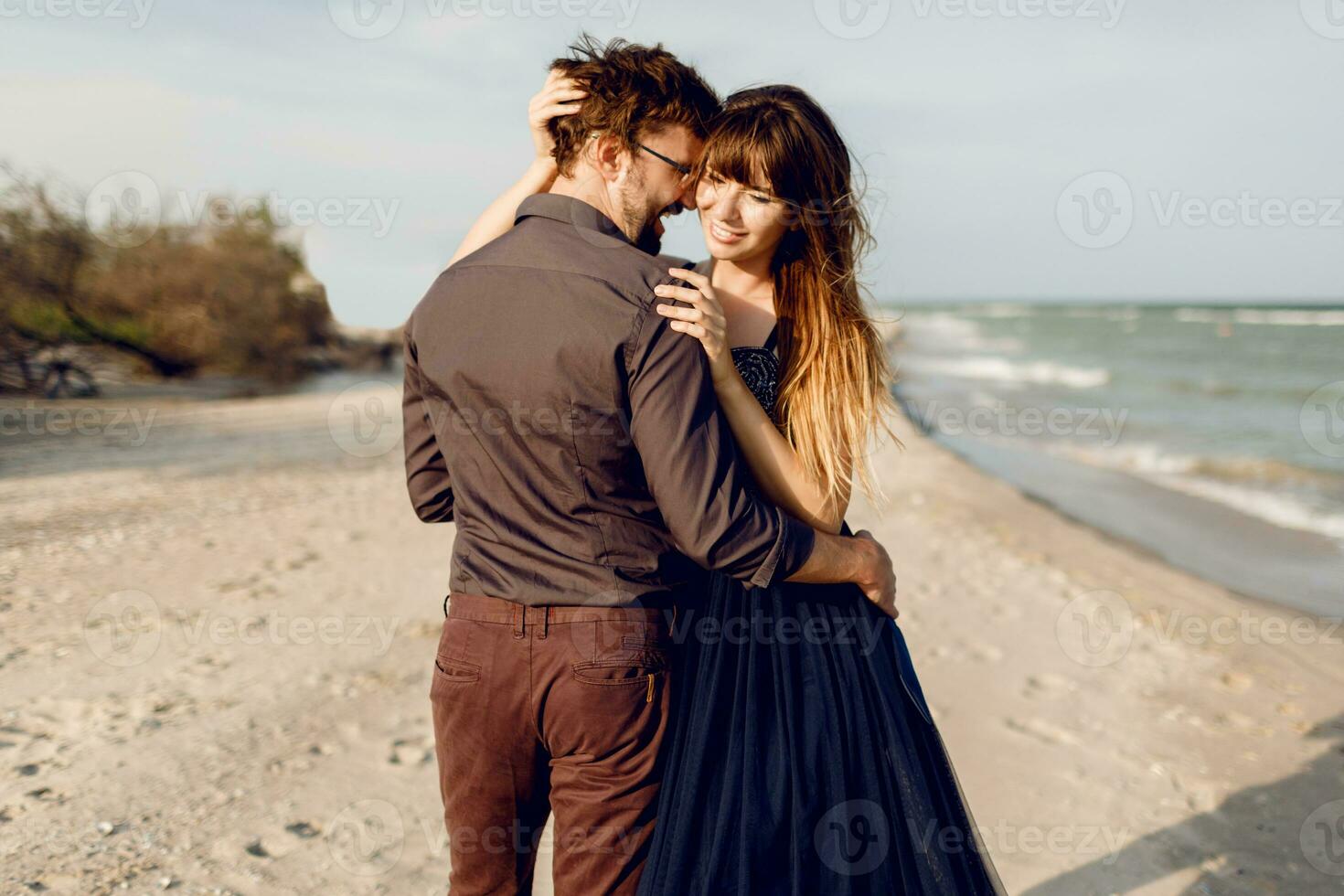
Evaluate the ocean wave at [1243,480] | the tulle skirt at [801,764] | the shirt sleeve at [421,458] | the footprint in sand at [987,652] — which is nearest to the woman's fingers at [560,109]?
the shirt sleeve at [421,458]

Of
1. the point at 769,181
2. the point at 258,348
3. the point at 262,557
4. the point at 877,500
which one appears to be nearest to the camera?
the point at 769,181

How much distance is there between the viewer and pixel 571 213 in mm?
1744

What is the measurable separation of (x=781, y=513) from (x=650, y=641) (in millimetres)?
329

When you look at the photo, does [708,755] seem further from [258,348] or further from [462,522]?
[258,348]

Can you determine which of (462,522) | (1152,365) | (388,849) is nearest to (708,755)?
(462,522)

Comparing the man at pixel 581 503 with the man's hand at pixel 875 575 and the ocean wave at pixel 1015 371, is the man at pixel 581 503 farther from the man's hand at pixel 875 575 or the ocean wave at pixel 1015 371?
the ocean wave at pixel 1015 371

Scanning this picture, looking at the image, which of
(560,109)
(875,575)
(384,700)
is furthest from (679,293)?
(384,700)

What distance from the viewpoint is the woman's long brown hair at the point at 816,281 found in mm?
1951

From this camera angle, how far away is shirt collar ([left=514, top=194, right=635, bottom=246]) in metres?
1.74

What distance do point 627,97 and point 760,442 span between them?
0.69m

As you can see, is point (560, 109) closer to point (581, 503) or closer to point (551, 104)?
point (551, 104)

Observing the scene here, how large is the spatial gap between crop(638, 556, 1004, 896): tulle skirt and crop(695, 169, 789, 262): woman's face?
704 mm

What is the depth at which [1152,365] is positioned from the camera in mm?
25172

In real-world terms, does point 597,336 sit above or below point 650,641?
above
